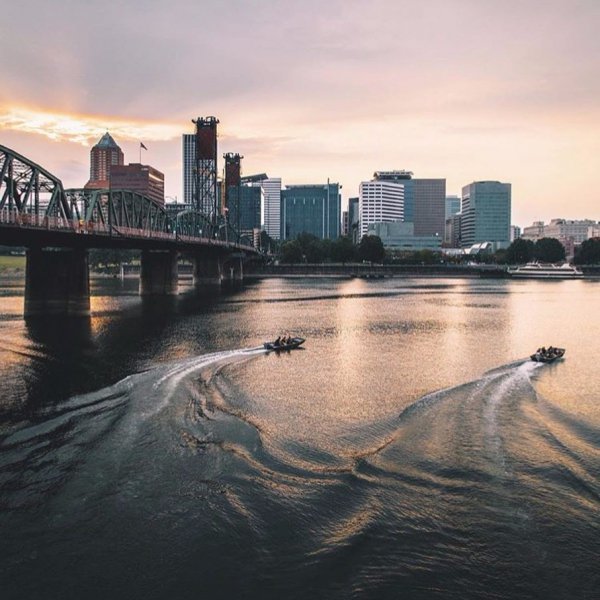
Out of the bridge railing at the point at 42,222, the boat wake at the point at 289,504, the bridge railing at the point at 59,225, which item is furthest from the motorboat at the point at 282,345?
the bridge railing at the point at 42,222

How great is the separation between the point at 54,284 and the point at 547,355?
221 feet

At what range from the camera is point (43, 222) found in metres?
70.4

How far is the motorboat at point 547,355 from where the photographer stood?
51.9 m

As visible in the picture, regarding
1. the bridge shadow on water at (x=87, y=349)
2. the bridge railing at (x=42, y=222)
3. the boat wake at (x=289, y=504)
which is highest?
the bridge railing at (x=42, y=222)

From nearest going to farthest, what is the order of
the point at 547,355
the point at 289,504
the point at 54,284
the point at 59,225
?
the point at 289,504 → the point at 547,355 → the point at 59,225 → the point at 54,284

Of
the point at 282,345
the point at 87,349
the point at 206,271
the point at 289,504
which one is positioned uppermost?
the point at 206,271

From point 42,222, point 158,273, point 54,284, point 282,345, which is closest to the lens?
point 282,345

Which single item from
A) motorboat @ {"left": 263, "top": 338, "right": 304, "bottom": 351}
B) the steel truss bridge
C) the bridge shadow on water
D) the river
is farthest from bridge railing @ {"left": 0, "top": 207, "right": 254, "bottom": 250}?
motorboat @ {"left": 263, "top": 338, "right": 304, "bottom": 351}

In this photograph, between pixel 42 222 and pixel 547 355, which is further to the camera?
pixel 42 222

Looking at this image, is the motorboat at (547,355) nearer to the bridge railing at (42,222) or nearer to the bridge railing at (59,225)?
the bridge railing at (59,225)

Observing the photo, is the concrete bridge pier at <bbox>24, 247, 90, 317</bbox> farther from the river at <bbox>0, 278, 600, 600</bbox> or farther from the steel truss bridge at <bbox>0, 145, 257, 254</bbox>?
the river at <bbox>0, 278, 600, 600</bbox>

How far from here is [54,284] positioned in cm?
8650

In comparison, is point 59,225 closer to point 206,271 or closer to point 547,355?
point 547,355

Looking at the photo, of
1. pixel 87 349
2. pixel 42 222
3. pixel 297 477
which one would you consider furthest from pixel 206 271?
pixel 297 477
